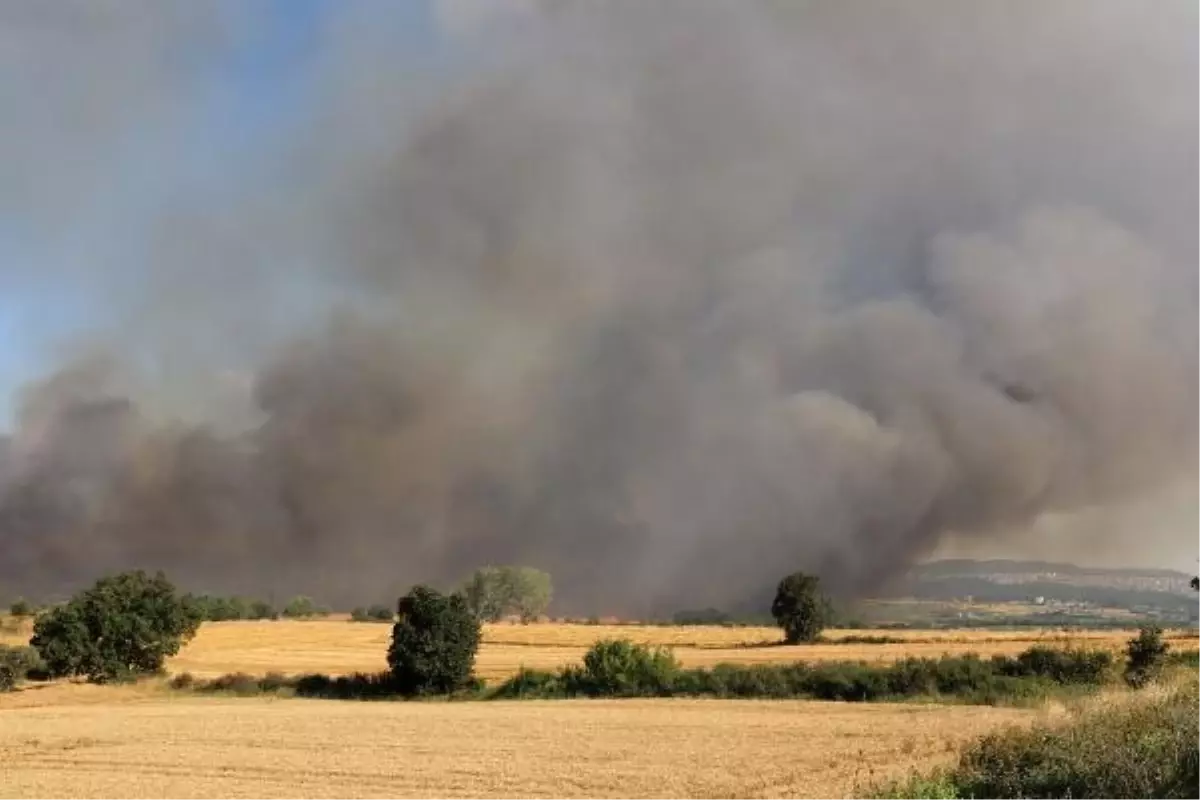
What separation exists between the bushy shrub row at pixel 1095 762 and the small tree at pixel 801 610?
84518 millimetres

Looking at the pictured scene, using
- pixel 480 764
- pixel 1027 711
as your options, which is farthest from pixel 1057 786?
pixel 1027 711

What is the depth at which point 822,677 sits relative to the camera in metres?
62.6

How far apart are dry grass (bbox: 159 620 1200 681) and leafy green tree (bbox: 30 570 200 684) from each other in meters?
4.54

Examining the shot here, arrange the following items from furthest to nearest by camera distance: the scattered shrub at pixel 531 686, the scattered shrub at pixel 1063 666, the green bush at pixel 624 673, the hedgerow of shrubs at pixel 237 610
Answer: the hedgerow of shrubs at pixel 237 610
the scattered shrub at pixel 531 686
the green bush at pixel 624 673
the scattered shrub at pixel 1063 666

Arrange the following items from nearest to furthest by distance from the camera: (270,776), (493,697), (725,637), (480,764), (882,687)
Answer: (270,776) → (480,764) → (882,687) → (493,697) → (725,637)

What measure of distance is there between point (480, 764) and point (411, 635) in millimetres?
34546

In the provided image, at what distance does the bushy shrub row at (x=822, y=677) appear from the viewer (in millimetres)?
59625

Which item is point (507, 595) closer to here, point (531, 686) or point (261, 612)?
point (261, 612)

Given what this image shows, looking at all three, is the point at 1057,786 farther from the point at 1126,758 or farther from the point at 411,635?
the point at 411,635

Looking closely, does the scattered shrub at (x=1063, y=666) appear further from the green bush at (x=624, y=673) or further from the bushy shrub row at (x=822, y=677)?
the green bush at (x=624, y=673)

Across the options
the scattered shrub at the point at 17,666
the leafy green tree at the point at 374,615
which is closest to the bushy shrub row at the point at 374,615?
the leafy green tree at the point at 374,615

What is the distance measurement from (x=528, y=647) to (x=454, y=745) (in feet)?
210

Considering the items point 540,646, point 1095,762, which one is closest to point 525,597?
point 540,646

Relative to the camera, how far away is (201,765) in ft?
117
